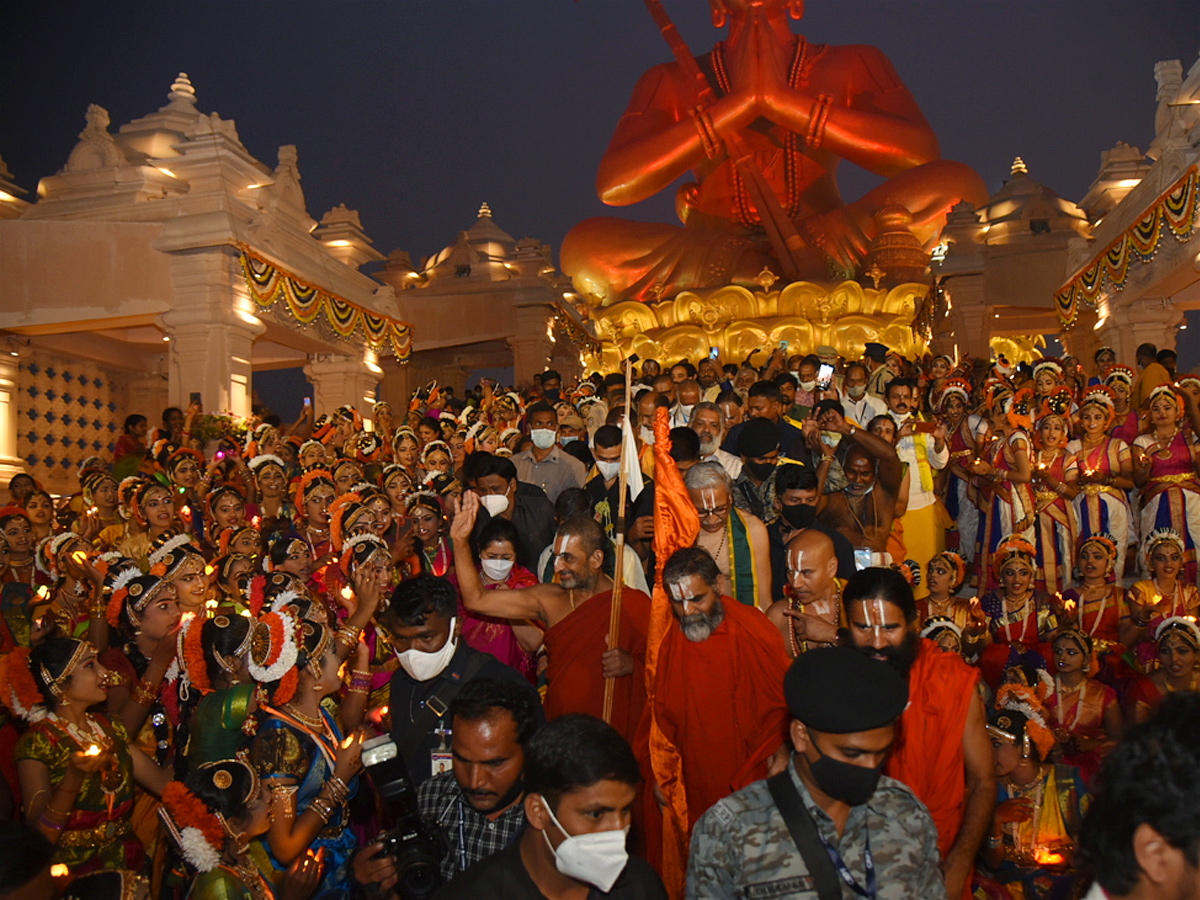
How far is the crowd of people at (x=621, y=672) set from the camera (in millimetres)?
2125

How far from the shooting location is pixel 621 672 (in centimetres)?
362

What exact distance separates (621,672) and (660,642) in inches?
7.2

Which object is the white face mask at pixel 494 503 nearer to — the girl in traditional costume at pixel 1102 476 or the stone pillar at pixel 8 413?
the girl in traditional costume at pixel 1102 476

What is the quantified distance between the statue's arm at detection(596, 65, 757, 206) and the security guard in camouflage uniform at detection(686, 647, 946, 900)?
16337mm

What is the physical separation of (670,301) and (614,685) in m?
13.8

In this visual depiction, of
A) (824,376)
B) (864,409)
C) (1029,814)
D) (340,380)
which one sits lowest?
(1029,814)

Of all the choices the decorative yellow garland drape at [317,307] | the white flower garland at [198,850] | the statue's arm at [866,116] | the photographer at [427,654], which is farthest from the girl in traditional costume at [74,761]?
the statue's arm at [866,116]

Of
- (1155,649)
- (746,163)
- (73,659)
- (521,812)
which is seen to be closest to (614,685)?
(521,812)

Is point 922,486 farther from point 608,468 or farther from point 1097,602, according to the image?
point 608,468

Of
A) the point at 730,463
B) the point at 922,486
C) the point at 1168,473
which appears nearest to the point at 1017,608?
the point at 922,486

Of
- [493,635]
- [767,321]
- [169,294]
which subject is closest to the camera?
[493,635]

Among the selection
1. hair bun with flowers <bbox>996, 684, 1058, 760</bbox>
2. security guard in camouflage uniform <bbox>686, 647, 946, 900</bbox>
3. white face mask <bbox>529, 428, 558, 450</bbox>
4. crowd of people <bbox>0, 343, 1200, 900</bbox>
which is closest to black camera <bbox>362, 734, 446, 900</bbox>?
crowd of people <bbox>0, 343, 1200, 900</bbox>

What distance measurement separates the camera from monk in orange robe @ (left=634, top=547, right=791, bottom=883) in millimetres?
3402

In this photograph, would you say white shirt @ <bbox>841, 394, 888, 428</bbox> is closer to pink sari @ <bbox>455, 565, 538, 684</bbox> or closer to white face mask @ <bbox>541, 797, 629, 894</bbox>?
pink sari @ <bbox>455, 565, 538, 684</bbox>
